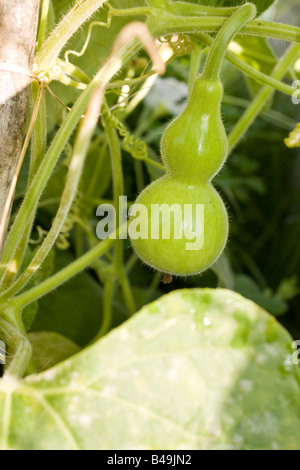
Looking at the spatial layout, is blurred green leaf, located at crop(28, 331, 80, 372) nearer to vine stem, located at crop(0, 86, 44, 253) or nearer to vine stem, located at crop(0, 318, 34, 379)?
vine stem, located at crop(0, 318, 34, 379)

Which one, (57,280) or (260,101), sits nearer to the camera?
(57,280)

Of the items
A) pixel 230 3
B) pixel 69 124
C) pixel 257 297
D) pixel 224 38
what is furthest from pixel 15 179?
pixel 257 297

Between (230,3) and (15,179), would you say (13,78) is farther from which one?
(230,3)

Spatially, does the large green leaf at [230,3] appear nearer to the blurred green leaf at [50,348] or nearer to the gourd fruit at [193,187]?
the gourd fruit at [193,187]

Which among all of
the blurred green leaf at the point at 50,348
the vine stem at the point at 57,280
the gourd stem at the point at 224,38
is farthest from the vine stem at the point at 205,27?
the blurred green leaf at the point at 50,348

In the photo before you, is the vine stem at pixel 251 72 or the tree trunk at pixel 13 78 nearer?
the tree trunk at pixel 13 78

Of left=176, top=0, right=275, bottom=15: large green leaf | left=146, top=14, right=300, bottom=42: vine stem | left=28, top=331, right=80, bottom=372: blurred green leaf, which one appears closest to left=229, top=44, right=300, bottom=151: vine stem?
left=176, top=0, right=275, bottom=15: large green leaf

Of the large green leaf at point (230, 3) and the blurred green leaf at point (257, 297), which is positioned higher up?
the large green leaf at point (230, 3)
